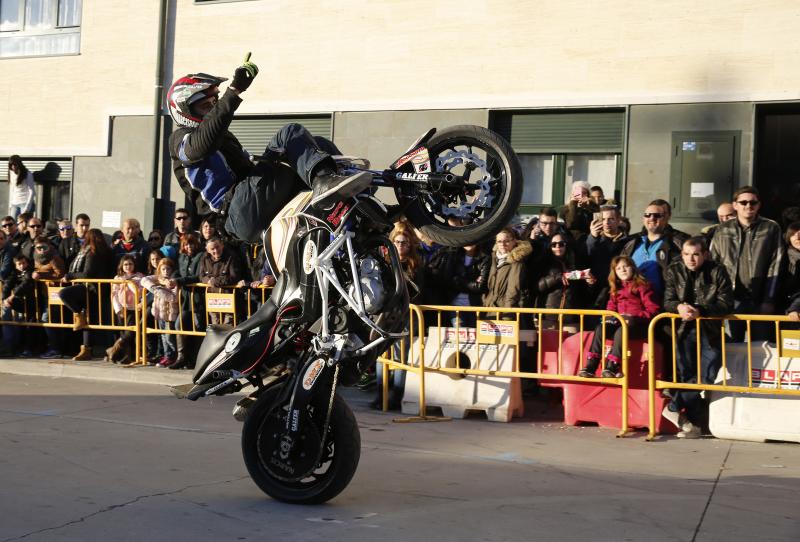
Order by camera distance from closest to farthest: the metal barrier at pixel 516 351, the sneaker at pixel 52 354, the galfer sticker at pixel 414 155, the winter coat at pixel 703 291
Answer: the galfer sticker at pixel 414 155 → the winter coat at pixel 703 291 → the metal barrier at pixel 516 351 → the sneaker at pixel 52 354

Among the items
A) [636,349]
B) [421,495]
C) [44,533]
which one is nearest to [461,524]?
[421,495]

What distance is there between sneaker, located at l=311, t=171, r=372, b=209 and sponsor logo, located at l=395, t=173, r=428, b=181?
19 centimetres

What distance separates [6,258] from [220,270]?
3.80 meters

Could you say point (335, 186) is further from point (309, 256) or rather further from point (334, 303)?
point (334, 303)

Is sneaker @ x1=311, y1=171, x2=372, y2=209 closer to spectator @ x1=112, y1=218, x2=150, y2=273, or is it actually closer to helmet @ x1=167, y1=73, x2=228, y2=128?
helmet @ x1=167, y1=73, x2=228, y2=128

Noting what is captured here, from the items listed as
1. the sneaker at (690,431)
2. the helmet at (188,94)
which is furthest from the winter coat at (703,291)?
the helmet at (188,94)

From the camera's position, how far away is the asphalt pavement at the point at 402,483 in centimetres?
531

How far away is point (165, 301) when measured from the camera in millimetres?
12133

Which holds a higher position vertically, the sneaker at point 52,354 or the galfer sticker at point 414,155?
the galfer sticker at point 414,155

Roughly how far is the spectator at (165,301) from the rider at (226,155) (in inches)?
242

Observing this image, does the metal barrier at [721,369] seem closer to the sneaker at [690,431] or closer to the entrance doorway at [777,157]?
the sneaker at [690,431]

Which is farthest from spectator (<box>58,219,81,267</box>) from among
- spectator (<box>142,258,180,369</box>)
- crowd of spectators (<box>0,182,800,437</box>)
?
spectator (<box>142,258,180,369</box>)

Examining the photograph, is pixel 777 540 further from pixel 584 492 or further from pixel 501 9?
pixel 501 9

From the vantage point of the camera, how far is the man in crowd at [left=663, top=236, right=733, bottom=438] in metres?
8.71
